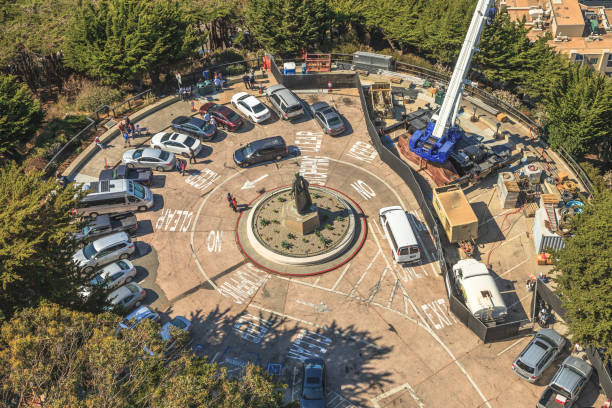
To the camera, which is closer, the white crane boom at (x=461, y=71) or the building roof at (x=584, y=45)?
the white crane boom at (x=461, y=71)

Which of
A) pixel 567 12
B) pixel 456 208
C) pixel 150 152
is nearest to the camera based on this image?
pixel 456 208

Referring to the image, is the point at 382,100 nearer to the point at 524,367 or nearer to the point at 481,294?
the point at 481,294

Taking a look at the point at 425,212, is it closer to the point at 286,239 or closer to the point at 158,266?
the point at 286,239

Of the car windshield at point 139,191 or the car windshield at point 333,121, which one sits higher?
the car windshield at point 333,121

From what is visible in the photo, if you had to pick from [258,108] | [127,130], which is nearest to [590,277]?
[258,108]

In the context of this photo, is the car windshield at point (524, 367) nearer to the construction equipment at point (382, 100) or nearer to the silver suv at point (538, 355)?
the silver suv at point (538, 355)

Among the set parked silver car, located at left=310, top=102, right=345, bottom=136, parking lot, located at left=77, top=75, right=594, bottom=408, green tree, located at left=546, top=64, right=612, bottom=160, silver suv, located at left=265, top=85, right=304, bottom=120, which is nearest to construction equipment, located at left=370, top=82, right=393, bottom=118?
parked silver car, located at left=310, top=102, right=345, bottom=136

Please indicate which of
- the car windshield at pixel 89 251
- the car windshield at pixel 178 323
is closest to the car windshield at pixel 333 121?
the car windshield at pixel 89 251

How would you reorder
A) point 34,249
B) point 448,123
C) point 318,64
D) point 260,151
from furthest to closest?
point 318,64
point 260,151
point 448,123
point 34,249
